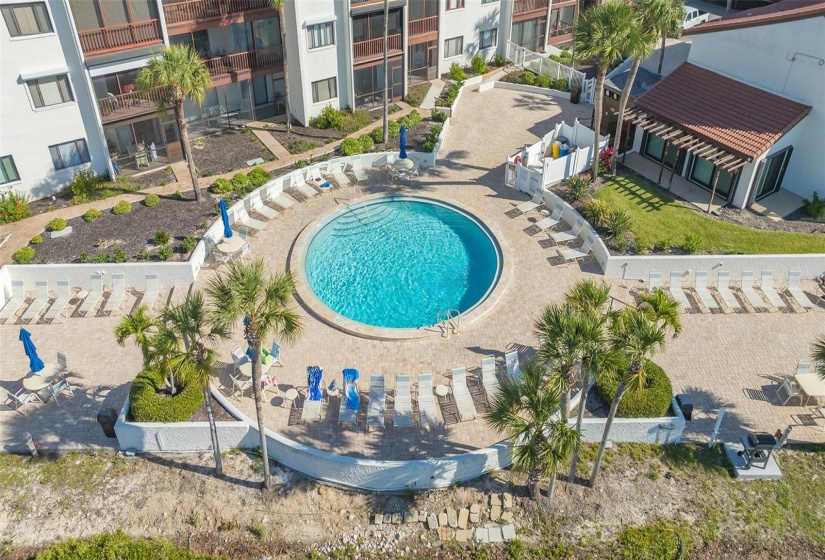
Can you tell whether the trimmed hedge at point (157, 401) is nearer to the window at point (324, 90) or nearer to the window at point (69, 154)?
the window at point (69, 154)

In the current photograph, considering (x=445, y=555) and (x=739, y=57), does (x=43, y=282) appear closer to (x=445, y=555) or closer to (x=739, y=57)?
(x=445, y=555)

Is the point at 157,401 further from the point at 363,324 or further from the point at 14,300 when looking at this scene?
the point at 14,300

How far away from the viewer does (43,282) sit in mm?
30625

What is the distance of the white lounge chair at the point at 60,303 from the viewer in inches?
1152

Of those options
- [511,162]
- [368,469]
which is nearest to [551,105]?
[511,162]

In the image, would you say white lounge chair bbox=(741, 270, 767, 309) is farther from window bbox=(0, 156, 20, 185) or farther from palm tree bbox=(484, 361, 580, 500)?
window bbox=(0, 156, 20, 185)

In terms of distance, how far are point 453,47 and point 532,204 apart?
1841 cm

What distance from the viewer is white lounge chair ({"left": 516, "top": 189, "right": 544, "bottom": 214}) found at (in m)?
35.5

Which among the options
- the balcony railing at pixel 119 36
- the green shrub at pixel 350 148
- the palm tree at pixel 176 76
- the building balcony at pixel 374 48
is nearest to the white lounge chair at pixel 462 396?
the green shrub at pixel 350 148

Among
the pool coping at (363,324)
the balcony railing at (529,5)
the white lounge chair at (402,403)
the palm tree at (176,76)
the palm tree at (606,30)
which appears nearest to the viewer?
the white lounge chair at (402,403)

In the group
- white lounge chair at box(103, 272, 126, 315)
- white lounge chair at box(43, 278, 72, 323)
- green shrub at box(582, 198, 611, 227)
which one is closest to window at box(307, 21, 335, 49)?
white lounge chair at box(103, 272, 126, 315)

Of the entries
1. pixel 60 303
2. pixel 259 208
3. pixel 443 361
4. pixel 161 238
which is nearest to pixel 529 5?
pixel 259 208

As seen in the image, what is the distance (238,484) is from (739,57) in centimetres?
3301

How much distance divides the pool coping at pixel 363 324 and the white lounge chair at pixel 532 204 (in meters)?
2.50
